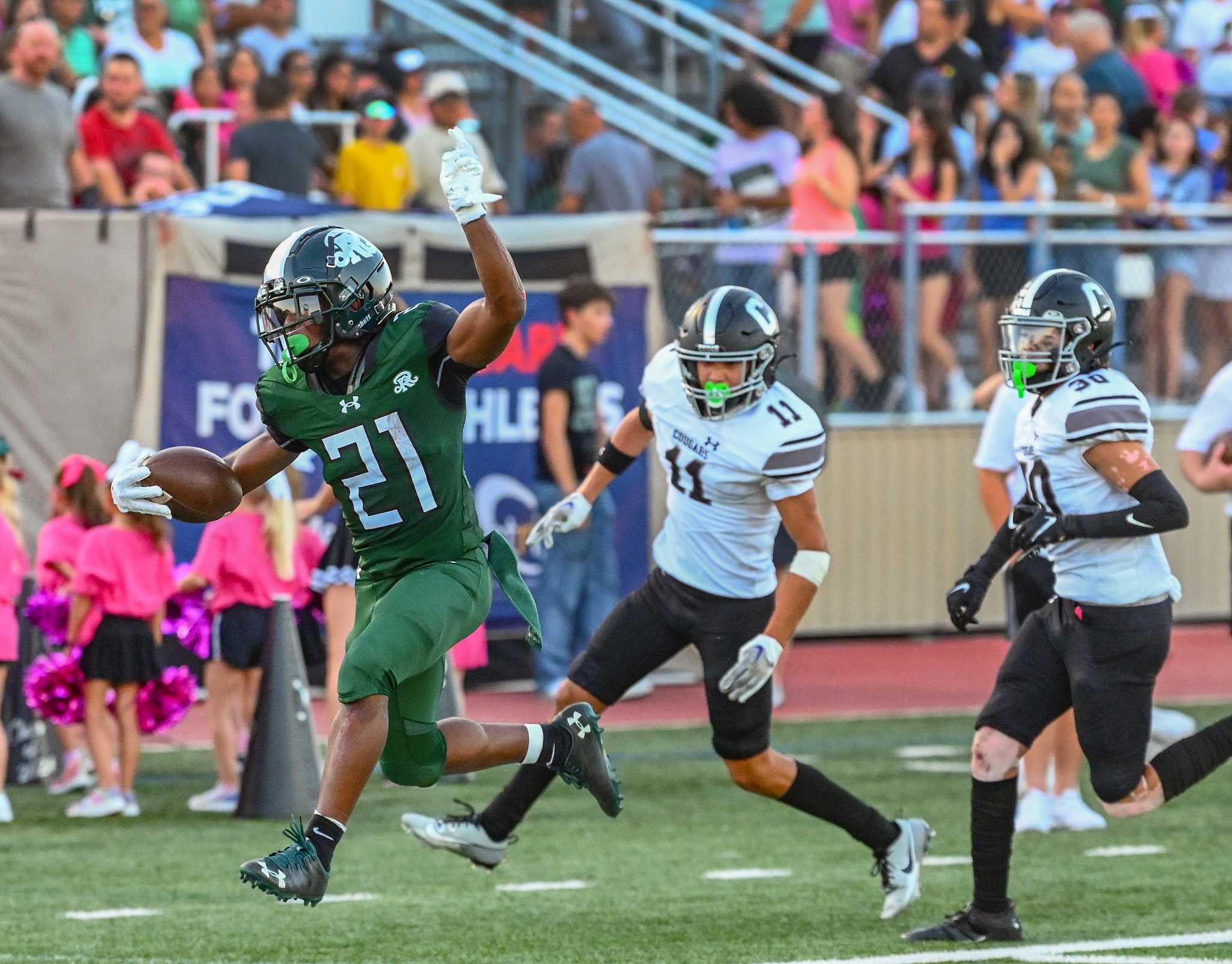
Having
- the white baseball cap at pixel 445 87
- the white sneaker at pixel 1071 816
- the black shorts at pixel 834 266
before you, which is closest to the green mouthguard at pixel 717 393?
the white sneaker at pixel 1071 816

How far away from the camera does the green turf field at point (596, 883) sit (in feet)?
20.4

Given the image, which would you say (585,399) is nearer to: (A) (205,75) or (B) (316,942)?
(A) (205,75)

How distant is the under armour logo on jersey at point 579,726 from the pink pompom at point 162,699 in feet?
9.49

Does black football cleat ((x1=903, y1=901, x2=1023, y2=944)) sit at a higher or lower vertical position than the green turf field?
higher

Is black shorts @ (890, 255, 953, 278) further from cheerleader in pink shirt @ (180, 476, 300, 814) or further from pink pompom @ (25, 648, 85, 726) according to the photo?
pink pompom @ (25, 648, 85, 726)

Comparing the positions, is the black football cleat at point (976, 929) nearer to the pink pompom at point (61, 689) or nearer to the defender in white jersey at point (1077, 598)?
the defender in white jersey at point (1077, 598)

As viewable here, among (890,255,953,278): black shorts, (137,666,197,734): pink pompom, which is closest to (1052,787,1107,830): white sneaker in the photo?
(137,666,197,734): pink pompom

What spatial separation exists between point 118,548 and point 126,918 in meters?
2.27

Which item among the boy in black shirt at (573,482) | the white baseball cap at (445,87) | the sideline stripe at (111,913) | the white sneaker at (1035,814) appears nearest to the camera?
the sideline stripe at (111,913)

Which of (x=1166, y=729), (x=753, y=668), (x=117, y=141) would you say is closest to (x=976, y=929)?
(x=753, y=668)

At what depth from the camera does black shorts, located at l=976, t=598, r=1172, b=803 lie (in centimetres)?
617

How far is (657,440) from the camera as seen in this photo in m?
6.93

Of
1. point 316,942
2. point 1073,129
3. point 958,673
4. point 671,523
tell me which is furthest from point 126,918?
point 1073,129

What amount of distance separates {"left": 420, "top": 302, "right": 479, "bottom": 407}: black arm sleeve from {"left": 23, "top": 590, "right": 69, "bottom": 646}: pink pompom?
369 cm
